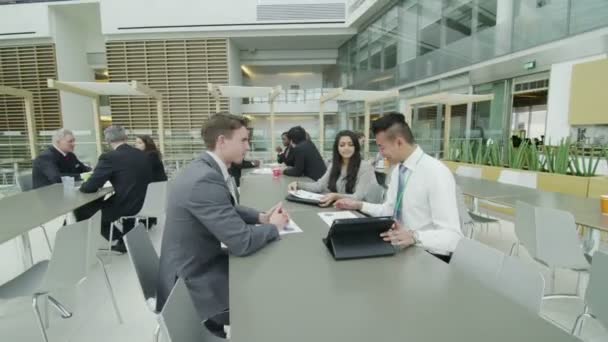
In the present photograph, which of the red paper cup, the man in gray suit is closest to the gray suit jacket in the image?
the man in gray suit

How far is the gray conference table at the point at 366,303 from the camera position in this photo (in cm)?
89

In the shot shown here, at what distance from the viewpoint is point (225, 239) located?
1388mm

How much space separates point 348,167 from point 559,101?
16.1 feet

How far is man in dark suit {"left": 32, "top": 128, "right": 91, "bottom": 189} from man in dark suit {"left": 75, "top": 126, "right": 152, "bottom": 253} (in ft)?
2.12

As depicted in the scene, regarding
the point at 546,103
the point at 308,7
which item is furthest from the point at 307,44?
the point at 546,103

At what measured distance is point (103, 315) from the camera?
95.1 inches

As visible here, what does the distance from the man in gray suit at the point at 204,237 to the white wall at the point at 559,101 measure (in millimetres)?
Result: 5906

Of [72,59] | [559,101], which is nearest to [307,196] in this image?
[559,101]

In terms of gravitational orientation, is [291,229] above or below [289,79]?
below

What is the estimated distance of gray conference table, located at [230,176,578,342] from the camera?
0.89 meters

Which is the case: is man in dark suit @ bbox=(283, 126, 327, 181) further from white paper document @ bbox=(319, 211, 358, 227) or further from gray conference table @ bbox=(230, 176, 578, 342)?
gray conference table @ bbox=(230, 176, 578, 342)

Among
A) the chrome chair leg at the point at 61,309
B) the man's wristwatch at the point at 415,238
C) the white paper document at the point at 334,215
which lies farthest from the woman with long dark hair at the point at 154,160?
the man's wristwatch at the point at 415,238

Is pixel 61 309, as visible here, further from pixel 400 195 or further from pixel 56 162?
pixel 400 195

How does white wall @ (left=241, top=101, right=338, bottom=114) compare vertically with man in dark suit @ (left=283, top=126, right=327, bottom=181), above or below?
above
